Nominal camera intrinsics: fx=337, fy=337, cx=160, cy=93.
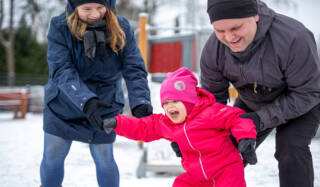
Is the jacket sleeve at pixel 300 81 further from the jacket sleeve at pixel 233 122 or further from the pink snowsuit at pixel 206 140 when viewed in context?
the pink snowsuit at pixel 206 140

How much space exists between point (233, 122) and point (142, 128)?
0.51 m

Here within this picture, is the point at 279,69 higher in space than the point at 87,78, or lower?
higher

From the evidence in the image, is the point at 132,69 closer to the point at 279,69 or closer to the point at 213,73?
the point at 213,73

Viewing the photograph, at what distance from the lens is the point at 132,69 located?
84.7 inches

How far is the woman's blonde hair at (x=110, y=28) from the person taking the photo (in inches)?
78.5

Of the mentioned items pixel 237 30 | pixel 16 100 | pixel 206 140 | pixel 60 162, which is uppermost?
pixel 237 30

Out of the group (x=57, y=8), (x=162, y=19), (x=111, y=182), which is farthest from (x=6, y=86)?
(x=111, y=182)

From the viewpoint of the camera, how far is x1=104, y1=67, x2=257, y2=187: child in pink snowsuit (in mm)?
1829

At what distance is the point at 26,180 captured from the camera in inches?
136

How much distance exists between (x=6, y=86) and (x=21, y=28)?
5.74m

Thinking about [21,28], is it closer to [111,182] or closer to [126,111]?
[126,111]

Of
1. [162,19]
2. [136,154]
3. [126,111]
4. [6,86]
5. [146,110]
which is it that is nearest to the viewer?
[146,110]

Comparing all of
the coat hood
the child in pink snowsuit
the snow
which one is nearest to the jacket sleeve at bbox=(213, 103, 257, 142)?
the child in pink snowsuit

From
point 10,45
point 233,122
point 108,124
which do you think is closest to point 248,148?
point 233,122
